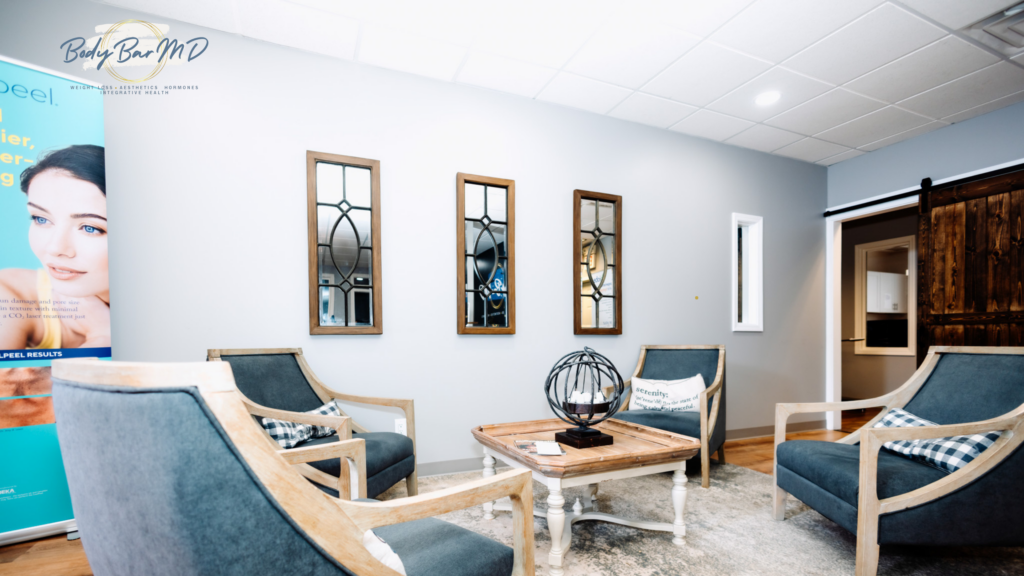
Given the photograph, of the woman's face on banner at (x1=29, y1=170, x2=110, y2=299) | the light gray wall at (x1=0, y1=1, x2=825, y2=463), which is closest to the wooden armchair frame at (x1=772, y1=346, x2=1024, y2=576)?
the light gray wall at (x1=0, y1=1, x2=825, y2=463)

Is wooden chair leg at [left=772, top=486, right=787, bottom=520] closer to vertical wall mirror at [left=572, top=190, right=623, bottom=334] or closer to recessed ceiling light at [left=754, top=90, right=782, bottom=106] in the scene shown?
vertical wall mirror at [left=572, top=190, right=623, bottom=334]

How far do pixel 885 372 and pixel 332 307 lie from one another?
680 cm

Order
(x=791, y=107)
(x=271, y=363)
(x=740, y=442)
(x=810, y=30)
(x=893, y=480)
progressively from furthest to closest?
1. (x=740, y=442)
2. (x=791, y=107)
3. (x=810, y=30)
4. (x=271, y=363)
5. (x=893, y=480)

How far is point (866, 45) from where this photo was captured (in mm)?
2906

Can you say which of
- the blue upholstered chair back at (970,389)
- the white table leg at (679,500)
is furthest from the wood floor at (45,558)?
the blue upholstered chair back at (970,389)

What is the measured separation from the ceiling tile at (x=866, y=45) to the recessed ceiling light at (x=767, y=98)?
29cm

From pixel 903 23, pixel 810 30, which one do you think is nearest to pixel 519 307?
pixel 810 30

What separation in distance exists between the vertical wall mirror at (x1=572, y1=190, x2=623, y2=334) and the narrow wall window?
136 centimetres

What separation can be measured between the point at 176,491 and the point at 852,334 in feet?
25.3

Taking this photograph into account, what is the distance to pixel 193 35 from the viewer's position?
270 centimetres

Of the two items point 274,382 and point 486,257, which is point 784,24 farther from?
point 274,382

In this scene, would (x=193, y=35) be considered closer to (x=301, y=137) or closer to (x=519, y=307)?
(x=301, y=137)

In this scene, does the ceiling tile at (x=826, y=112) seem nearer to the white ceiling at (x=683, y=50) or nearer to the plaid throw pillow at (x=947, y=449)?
the white ceiling at (x=683, y=50)

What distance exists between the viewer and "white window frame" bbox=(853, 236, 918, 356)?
19.4ft
